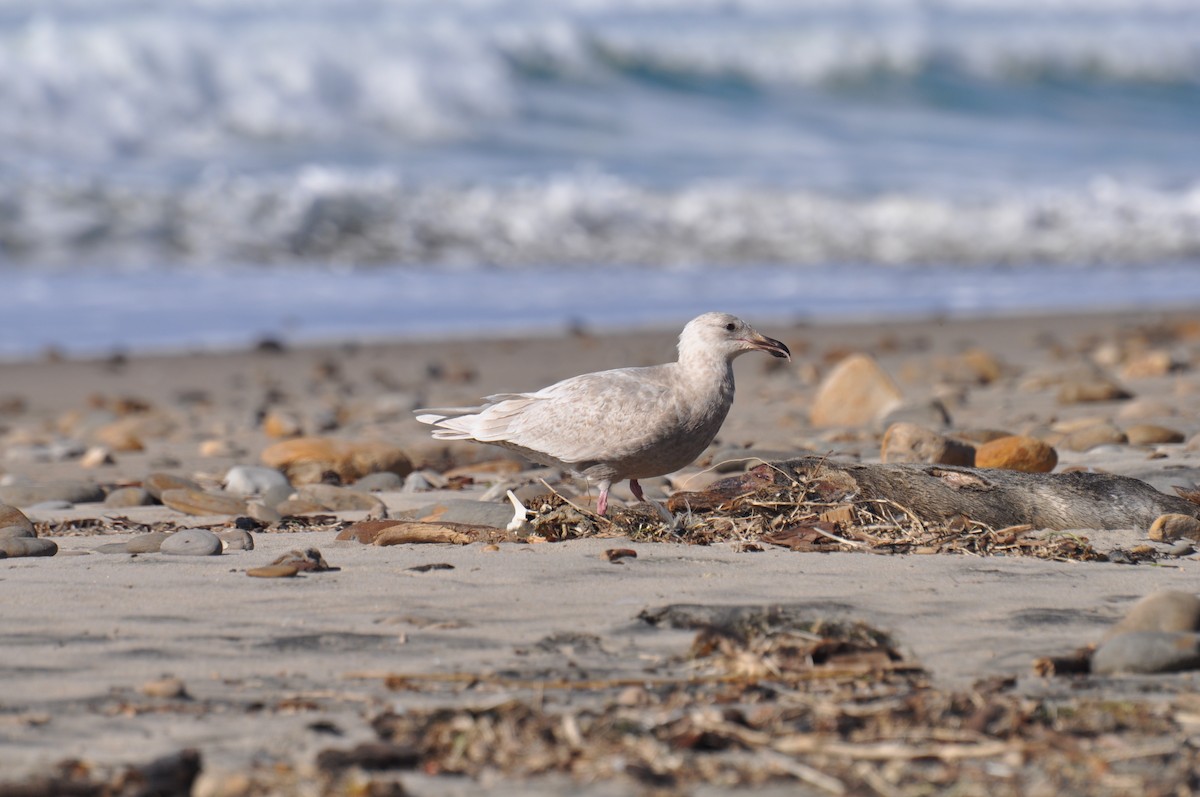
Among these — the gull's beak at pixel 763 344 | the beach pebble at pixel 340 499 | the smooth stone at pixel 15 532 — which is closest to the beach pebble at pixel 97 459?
the beach pebble at pixel 340 499

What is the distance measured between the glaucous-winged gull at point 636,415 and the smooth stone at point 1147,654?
154 centimetres

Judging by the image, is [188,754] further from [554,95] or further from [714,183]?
[554,95]

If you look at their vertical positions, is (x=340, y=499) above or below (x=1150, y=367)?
below

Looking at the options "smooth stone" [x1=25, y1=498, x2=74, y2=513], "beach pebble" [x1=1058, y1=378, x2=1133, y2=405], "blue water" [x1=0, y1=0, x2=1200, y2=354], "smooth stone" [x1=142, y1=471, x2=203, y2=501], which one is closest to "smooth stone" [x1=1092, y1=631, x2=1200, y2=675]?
"smooth stone" [x1=142, y1=471, x2=203, y2=501]

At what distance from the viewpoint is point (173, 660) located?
3008 mm

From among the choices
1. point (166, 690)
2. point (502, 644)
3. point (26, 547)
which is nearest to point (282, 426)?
point (26, 547)

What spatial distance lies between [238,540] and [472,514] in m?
0.69

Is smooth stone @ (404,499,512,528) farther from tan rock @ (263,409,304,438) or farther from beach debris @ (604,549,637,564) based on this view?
tan rock @ (263,409,304,438)

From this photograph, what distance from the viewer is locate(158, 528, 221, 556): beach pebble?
4023mm

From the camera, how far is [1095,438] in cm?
594

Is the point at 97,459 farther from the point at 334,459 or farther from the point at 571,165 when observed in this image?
the point at 571,165

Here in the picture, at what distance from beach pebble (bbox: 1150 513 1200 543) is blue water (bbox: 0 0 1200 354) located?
839 cm

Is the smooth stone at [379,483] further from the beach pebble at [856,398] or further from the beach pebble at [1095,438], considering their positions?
the beach pebble at [1095,438]

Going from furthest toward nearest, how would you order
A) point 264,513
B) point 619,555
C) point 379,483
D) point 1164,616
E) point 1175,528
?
point 379,483, point 264,513, point 1175,528, point 619,555, point 1164,616
